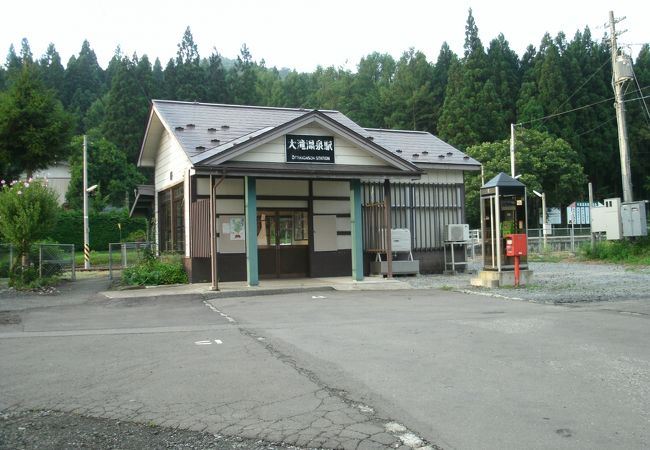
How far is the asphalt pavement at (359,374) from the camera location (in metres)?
4.86

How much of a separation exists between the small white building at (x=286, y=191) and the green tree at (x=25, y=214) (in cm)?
414

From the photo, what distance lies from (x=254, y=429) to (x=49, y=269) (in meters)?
16.8

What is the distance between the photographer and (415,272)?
1983cm

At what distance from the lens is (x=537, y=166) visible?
153ft

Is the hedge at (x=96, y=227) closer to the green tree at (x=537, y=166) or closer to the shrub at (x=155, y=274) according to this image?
the green tree at (x=537, y=166)

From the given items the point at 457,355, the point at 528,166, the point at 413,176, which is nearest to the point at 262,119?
the point at 413,176

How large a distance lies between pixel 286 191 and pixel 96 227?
3364 centimetres

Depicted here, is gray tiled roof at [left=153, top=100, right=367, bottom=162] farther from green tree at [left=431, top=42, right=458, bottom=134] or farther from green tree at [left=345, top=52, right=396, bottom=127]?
green tree at [left=345, top=52, right=396, bottom=127]

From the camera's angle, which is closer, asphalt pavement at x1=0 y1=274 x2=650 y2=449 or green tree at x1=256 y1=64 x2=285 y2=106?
asphalt pavement at x1=0 y1=274 x2=650 y2=449

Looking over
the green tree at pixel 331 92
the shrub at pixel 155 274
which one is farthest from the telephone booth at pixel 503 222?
the green tree at pixel 331 92

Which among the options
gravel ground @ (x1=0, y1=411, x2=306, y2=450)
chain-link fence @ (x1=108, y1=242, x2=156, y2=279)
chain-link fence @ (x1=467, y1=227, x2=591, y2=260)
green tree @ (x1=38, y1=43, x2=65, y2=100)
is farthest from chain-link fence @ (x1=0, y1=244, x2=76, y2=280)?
green tree @ (x1=38, y1=43, x2=65, y2=100)

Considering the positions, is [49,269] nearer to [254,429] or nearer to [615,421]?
[254,429]

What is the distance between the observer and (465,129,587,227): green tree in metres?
46.3

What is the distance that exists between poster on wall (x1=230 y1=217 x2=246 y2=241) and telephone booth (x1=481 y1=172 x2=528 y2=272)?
7.40 meters
